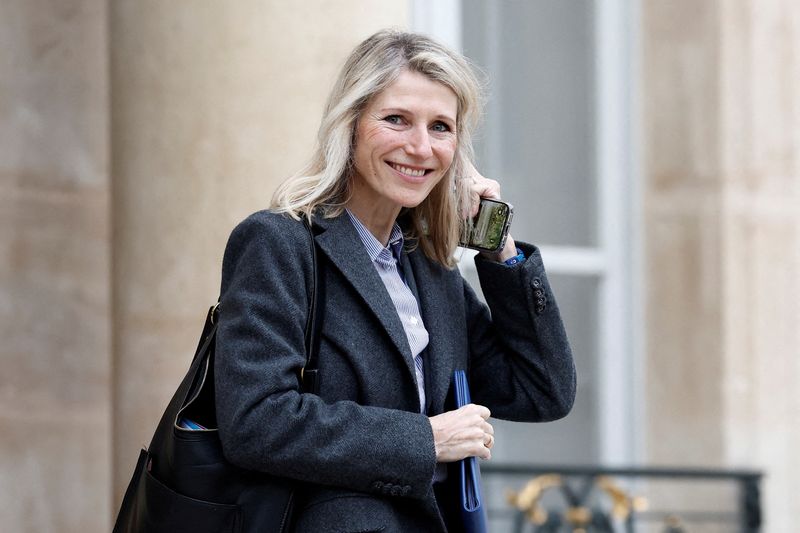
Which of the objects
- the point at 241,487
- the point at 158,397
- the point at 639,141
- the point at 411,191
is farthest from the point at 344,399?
the point at 639,141

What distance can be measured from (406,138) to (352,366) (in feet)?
1.58

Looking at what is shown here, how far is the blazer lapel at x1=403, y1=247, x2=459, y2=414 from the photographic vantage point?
2.76m

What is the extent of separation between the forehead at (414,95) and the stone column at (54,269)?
8.15 ft

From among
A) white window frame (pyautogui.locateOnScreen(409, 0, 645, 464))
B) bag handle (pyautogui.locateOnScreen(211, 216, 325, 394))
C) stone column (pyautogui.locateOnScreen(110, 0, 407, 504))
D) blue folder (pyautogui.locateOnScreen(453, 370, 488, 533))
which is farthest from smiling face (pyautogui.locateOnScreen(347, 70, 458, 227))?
white window frame (pyautogui.locateOnScreen(409, 0, 645, 464))

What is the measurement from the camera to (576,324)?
7.34 meters

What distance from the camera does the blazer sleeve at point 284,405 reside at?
242cm

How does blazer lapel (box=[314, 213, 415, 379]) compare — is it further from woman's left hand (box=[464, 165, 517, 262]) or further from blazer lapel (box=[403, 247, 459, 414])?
woman's left hand (box=[464, 165, 517, 262])

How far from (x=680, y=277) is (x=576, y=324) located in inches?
27.5

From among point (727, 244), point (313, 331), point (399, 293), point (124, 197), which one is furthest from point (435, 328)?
point (727, 244)

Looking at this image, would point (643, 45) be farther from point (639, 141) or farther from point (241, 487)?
point (241, 487)

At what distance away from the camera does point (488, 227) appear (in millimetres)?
2961

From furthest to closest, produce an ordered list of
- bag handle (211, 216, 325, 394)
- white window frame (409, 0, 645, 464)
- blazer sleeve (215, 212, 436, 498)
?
1. white window frame (409, 0, 645, 464)
2. bag handle (211, 216, 325, 394)
3. blazer sleeve (215, 212, 436, 498)

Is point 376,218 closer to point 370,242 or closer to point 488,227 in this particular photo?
point 370,242

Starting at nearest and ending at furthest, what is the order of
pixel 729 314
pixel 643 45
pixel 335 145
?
1. pixel 335 145
2. pixel 729 314
3. pixel 643 45
